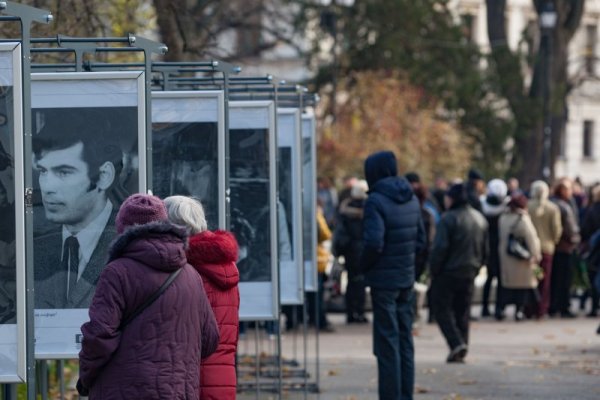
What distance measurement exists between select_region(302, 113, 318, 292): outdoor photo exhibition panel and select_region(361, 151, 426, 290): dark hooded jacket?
9.46ft

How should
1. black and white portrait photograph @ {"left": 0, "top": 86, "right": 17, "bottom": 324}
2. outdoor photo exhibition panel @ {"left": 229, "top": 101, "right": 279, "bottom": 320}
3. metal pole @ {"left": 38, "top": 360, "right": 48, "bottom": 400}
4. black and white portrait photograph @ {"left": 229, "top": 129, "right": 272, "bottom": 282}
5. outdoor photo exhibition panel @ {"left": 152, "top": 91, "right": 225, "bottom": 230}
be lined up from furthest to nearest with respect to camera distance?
black and white portrait photograph @ {"left": 229, "top": 129, "right": 272, "bottom": 282}
outdoor photo exhibition panel @ {"left": 229, "top": 101, "right": 279, "bottom": 320}
outdoor photo exhibition panel @ {"left": 152, "top": 91, "right": 225, "bottom": 230}
metal pole @ {"left": 38, "top": 360, "right": 48, "bottom": 400}
black and white portrait photograph @ {"left": 0, "top": 86, "right": 17, "bottom": 324}

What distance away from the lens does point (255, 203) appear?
12.1m

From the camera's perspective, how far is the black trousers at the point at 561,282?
21.7 meters

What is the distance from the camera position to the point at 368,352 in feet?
57.4

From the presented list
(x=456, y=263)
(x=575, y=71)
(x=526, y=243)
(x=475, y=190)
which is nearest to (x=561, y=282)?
(x=526, y=243)

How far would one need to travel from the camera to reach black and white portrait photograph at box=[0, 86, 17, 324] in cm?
757

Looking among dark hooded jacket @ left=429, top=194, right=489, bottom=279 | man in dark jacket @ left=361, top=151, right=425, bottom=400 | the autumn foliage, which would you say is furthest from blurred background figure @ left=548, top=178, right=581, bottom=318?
the autumn foliage

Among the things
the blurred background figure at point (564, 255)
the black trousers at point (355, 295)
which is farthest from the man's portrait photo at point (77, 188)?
the blurred background figure at point (564, 255)

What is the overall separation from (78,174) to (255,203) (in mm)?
3501

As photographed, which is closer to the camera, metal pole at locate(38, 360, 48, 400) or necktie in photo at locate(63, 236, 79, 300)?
necktie in photo at locate(63, 236, 79, 300)

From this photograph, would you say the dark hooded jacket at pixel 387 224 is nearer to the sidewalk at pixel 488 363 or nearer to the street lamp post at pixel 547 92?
the sidewalk at pixel 488 363

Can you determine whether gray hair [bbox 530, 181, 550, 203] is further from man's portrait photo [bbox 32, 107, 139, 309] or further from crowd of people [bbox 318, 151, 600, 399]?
man's portrait photo [bbox 32, 107, 139, 309]

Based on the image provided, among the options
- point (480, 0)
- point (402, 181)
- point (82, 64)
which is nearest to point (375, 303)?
point (402, 181)

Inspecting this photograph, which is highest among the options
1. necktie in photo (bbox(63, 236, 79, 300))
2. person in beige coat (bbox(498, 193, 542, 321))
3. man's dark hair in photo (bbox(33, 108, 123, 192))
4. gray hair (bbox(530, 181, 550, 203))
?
man's dark hair in photo (bbox(33, 108, 123, 192))
